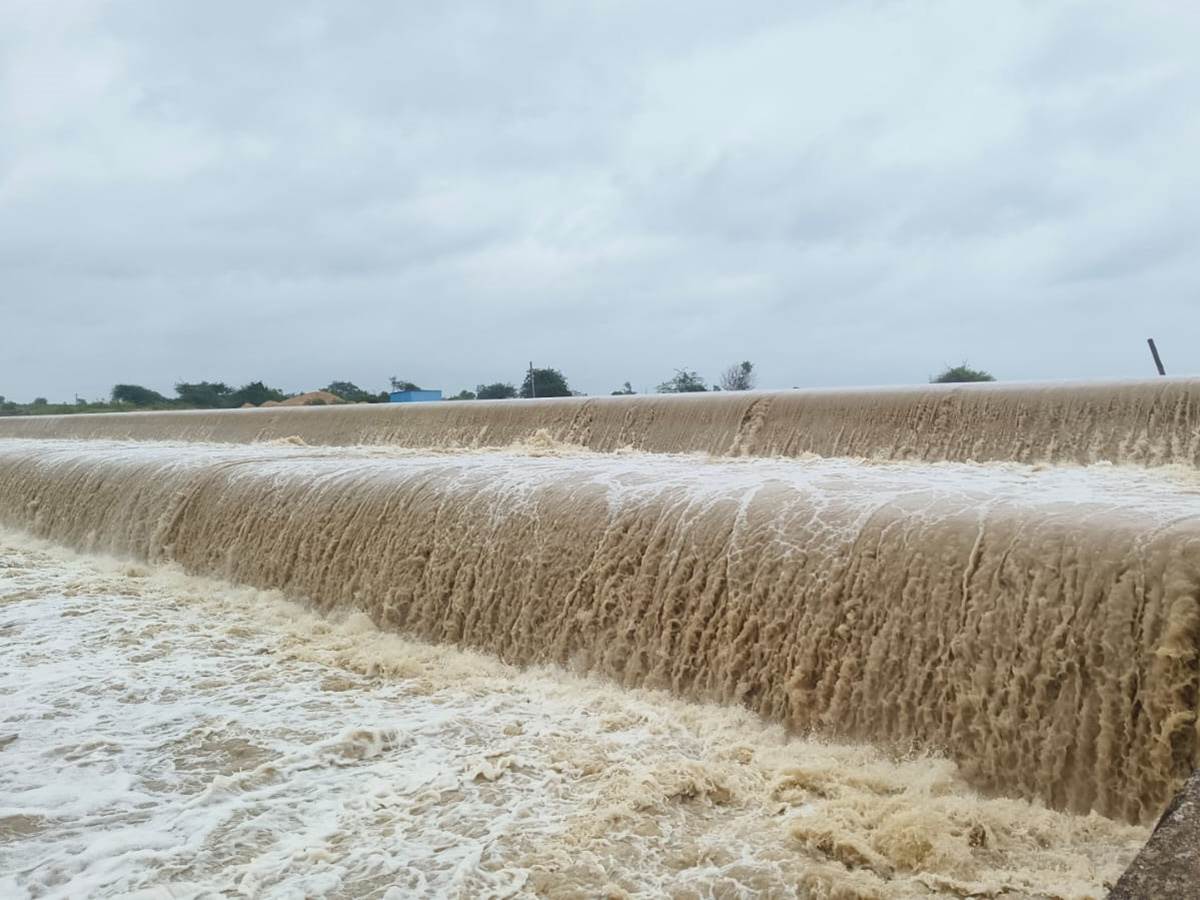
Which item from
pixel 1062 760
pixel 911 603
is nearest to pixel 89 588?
pixel 911 603

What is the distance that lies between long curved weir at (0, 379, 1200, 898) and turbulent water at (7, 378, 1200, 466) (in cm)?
3

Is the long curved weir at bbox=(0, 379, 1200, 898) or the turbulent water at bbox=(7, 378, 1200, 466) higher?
the turbulent water at bbox=(7, 378, 1200, 466)

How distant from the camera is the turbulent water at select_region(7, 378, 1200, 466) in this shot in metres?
6.19

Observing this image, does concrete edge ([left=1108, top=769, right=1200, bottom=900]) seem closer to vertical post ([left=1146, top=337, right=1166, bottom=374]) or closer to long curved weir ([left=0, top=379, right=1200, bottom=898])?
long curved weir ([left=0, top=379, right=1200, bottom=898])

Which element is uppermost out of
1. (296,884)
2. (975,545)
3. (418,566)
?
(975,545)

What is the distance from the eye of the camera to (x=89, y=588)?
5.52 m

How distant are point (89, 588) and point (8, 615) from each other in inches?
28.0

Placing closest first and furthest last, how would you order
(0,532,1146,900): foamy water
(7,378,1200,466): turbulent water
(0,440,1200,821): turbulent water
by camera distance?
(0,532,1146,900): foamy water, (0,440,1200,821): turbulent water, (7,378,1200,466): turbulent water

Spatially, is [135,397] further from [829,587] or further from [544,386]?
[829,587]

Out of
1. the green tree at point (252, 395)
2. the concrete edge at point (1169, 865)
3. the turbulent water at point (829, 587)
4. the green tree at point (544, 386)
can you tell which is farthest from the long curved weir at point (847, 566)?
the green tree at point (252, 395)

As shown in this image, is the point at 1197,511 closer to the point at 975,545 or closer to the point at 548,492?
the point at 975,545

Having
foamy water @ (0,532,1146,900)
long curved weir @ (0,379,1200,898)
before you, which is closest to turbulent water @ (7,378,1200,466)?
long curved weir @ (0,379,1200,898)

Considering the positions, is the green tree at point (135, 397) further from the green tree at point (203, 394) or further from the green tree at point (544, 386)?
the green tree at point (544, 386)

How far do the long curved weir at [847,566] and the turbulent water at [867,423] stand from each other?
0.03m
